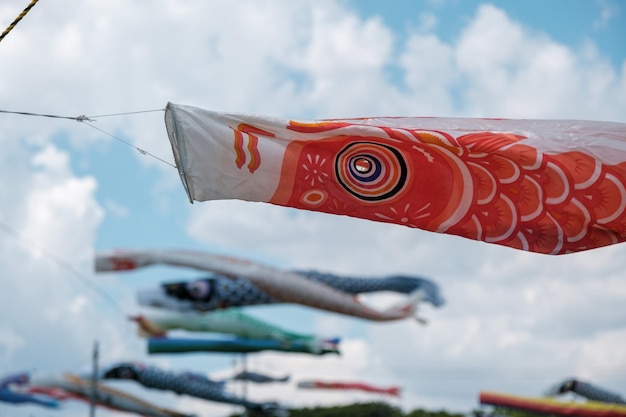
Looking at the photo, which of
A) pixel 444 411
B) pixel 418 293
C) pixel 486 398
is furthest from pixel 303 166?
pixel 444 411

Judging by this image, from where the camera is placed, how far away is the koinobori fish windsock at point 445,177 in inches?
292

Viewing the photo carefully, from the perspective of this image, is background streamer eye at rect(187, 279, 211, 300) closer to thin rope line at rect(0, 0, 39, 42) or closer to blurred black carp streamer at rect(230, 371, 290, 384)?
blurred black carp streamer at rect(230, 371, 290, 384)

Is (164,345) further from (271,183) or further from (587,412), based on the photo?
(271,183)

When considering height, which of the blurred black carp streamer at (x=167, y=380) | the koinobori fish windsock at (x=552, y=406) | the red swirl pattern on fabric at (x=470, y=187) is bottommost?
the red swirl pattern on fabric at (x=470, y=187)

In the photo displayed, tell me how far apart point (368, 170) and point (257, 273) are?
82.4 ft

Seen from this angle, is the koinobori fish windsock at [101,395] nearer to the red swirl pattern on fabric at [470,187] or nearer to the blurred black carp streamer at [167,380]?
the blurred black carp streamer at [167,380]

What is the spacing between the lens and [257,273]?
106 ft

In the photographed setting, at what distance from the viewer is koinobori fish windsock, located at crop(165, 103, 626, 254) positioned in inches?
292

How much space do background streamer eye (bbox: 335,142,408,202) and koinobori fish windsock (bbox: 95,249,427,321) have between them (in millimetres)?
25009

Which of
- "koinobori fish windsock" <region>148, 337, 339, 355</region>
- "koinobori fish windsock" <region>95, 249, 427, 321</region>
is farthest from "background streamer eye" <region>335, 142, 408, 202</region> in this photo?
"koinobori fish windsock" <region>148, 337, 339, 355</region>

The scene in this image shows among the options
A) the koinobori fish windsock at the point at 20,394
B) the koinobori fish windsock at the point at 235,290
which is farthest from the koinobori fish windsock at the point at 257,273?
the koinobori fish windsock at the point at 20,394

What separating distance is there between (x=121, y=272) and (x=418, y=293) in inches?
412

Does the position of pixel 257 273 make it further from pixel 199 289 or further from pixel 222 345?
pixel 222 345

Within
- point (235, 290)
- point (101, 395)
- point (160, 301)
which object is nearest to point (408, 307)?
point (235, 290)
